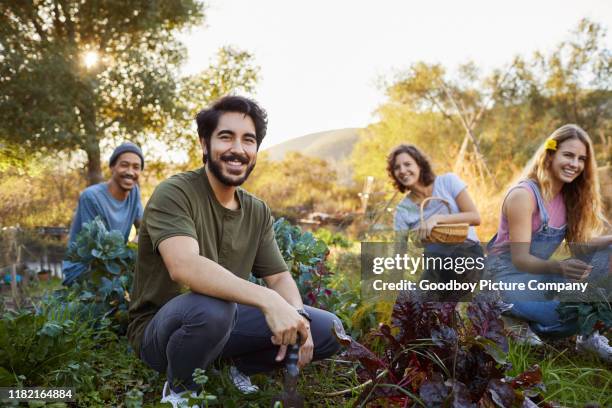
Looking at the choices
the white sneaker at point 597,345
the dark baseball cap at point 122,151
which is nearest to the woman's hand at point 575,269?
the white sneaker at point 597,345

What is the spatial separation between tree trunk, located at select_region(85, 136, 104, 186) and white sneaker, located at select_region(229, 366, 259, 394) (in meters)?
9.17

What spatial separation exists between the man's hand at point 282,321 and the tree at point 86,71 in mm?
9360

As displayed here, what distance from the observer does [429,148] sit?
20.5 metres

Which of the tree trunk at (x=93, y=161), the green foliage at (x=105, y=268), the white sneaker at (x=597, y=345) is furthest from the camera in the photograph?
the tree trunk at (x=93, y=161)

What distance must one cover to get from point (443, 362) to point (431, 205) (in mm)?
2227

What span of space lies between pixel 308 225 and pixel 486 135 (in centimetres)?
1231

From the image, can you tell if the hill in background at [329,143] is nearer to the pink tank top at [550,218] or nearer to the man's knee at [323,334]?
the pink tank top at [550,218]

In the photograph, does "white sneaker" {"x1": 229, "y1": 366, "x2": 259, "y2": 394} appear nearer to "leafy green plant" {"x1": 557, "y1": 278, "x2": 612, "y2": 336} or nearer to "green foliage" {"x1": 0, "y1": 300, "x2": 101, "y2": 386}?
"green foliage" {"x1": 0, "y1": 300, "x2": 101, "y2": 386}

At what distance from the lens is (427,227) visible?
3.42 meters

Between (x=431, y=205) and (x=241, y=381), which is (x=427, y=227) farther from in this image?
(x=241, y=381)

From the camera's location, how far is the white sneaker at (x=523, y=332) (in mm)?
2682

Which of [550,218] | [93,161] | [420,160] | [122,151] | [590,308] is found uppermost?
[93,161]

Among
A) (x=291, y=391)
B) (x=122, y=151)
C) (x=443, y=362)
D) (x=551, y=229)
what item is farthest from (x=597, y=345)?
(x=122, y=151)

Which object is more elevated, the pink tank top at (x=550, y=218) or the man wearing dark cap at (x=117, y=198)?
the man wearing dark cap at (x=117, y=198)
